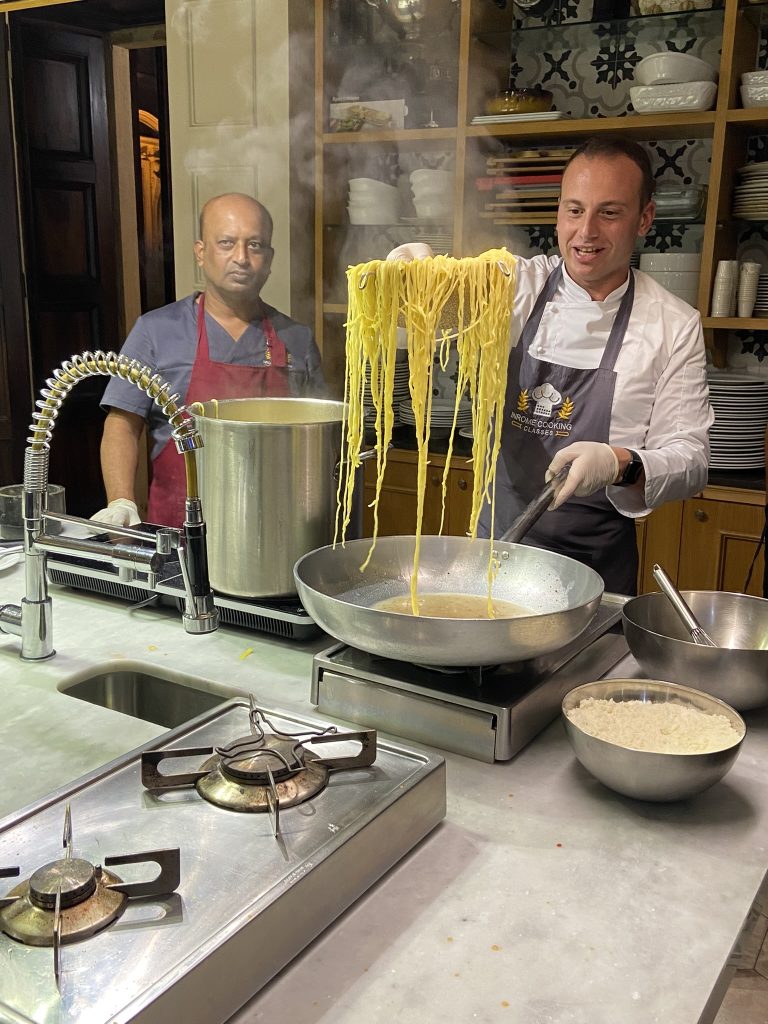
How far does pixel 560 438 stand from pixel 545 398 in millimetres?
115

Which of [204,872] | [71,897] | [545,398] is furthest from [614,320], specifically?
[71,897]

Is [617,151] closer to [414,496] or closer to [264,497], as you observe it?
[264,497]

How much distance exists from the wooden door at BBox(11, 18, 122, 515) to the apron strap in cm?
363

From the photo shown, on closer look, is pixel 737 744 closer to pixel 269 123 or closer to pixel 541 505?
pixel 541 505

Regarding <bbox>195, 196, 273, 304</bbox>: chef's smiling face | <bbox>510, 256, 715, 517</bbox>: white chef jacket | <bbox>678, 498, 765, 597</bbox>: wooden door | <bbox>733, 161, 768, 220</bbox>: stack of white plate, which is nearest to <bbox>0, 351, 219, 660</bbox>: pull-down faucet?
<bbox>510, 256, 715, 517</bbox>: white chef jacket

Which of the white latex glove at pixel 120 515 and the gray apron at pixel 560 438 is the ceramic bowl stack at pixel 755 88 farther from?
the white latex glove at pixel 120 515

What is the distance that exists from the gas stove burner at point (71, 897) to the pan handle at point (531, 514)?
0.85m

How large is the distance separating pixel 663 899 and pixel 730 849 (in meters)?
0.14

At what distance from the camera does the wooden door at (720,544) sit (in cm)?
330

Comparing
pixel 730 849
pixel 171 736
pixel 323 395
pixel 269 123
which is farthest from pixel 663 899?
pixel 269 123

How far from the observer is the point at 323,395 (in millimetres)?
3355

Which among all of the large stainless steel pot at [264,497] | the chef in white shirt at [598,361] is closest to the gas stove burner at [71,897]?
the large stainless steel pot at [264,497]

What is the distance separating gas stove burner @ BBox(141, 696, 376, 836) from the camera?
1.04 metres

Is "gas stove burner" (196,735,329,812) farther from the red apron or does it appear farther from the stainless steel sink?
the red apron
